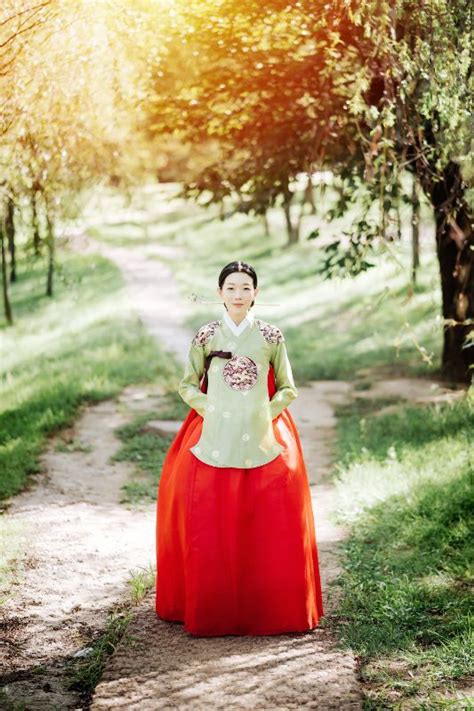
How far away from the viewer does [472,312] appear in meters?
9.51

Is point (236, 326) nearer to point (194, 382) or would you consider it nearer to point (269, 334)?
point (269, 334)

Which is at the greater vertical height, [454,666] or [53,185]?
[53,185]

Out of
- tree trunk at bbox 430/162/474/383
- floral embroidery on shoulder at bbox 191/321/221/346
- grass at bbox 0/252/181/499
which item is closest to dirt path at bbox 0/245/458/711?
grass at bbox 0/252/181/499

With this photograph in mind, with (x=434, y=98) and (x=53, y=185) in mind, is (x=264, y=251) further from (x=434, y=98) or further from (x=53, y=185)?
(x=434, y=98)

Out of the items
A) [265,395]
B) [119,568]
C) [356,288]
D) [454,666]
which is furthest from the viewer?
[356,288]

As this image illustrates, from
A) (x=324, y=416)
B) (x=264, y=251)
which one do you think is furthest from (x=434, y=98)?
(x=264, y=251)

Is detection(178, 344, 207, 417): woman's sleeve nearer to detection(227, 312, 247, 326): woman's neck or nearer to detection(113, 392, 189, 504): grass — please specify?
detection(227, 312, 247, 326): woman's neck

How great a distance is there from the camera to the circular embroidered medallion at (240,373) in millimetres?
4180

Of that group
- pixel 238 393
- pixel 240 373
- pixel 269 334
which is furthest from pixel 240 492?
pixel 269 334

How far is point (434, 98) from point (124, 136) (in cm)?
580

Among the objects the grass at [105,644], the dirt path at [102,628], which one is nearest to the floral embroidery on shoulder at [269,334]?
the dirt path at [102,628]

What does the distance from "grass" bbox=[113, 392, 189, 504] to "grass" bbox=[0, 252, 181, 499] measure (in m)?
0.79

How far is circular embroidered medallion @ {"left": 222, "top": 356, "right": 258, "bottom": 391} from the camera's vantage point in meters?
4.18

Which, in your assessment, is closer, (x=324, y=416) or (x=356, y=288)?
(x=324, y=416)
